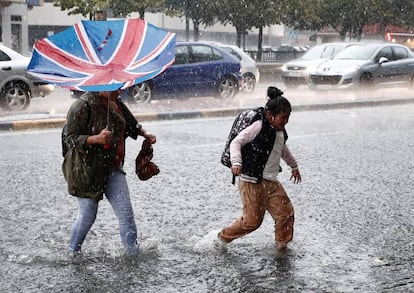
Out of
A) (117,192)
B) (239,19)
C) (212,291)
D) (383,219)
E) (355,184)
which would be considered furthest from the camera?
(239,19)

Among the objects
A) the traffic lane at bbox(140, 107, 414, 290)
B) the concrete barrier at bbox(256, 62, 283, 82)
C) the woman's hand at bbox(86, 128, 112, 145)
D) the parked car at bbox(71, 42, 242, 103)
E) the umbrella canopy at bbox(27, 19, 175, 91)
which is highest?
the umbrella canopy at bbox(27, 19, 175, 91)

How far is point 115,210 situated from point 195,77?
11.8 m

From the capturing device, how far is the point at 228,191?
7.54 metres

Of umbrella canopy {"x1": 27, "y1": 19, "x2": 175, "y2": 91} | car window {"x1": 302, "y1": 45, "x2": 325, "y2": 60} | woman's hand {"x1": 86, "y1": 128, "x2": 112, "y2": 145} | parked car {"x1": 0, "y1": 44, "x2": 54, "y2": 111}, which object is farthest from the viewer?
car window {"x1": 302, "y1": 45, "x2": 325, "y2": 60}

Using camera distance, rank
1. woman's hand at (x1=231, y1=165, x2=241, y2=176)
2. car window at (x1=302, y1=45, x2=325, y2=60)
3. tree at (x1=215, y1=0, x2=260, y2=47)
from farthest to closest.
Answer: tree at (x1=215, y1=0, x2=260, y2=47)
car window at (x1=302, y1=45, x2=325, y2=60)
woman's hand at (x1=231, y1=165, x2=241, y2=176)

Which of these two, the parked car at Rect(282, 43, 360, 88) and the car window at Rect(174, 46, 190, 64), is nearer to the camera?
the car window at Rect(174, 46, 190, 64)

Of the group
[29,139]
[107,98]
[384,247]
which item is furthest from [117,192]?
[29,139]

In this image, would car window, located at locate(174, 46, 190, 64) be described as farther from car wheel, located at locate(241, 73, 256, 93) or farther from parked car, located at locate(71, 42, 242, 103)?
car wheel, located at locate(241, 73, 256, 93)

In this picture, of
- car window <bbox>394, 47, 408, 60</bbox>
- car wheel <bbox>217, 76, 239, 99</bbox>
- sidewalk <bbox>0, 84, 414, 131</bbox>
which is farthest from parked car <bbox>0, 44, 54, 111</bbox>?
car window <bbox>394, 47, 408, 60</bbox>

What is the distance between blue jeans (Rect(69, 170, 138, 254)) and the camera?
4914 millimetres

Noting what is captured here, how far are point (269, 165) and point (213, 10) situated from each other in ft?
123

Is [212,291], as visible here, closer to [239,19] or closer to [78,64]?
[78,64]

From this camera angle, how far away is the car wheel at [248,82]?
20.2 m

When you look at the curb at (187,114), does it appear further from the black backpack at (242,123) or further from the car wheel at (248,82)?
the black backpack at (242,123)
